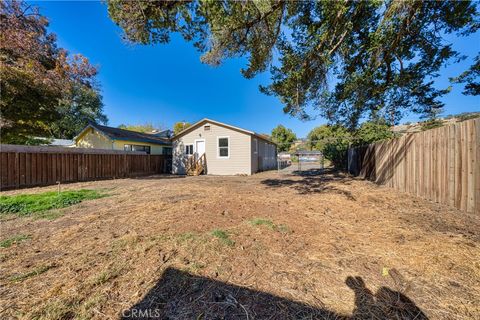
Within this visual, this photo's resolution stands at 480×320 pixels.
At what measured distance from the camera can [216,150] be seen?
14.4 meters

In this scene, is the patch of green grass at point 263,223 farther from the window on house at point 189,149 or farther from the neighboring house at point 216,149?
the window on house at point 189,149

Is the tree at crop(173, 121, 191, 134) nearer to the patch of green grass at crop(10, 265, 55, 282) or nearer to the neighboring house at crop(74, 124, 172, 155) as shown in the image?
the neighboring house at crop(74, 124, 172, 155)

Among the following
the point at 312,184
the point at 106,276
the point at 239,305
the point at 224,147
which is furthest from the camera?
the point at 224,147

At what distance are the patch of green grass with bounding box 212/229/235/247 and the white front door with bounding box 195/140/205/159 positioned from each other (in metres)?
12.0

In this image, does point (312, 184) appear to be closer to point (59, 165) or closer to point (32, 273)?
point (32, 273)

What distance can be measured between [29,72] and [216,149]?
10035mm

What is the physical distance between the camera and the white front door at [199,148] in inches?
580

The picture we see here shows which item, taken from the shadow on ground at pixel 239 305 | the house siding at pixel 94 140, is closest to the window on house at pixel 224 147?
the house siding at pixel 94 140

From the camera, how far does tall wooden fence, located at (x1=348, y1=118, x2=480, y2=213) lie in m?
3.70

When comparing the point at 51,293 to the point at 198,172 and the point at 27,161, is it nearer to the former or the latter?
the point at 27,161

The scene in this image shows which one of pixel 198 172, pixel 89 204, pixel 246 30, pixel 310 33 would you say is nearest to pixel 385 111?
pixel 310 33

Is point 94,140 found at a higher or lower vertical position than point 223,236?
higher

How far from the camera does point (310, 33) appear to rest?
5688 millimetres

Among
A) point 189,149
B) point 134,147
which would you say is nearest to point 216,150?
point 189,149
